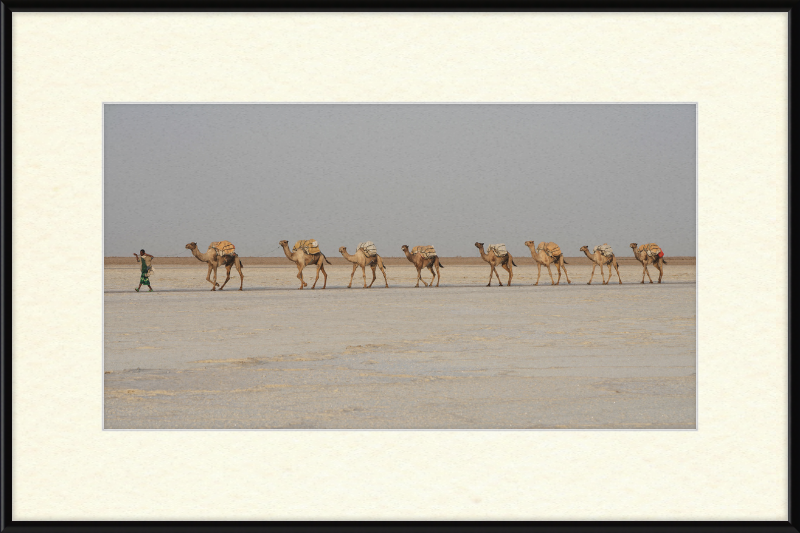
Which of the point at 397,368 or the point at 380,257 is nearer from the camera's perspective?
the point at 397,368

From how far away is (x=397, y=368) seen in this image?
6930 millimetres

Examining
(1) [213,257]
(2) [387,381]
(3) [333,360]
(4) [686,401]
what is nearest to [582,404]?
(4) [686,401]

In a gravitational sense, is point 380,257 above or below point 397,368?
above

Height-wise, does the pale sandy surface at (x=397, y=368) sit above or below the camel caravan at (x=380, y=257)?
below

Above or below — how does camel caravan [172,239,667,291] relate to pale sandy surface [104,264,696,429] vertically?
above

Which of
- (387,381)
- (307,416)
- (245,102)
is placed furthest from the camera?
(387,381)

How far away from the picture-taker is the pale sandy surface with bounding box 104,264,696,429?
500 centimetres

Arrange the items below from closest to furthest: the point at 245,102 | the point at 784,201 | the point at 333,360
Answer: the point at 784,201 < the point at 245,102 < the point at 333,360

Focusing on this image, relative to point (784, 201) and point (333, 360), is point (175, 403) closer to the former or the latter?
point (333, 360)

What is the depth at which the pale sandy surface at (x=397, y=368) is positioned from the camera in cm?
500

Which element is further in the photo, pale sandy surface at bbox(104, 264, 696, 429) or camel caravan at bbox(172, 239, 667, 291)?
camel caravan at bbox(172, 239, 667, 291)

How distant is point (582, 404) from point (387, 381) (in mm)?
1793

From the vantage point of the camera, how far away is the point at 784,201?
3758 mm

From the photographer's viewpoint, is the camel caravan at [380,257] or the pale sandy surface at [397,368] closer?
the pale sandy surface at [397,368]
